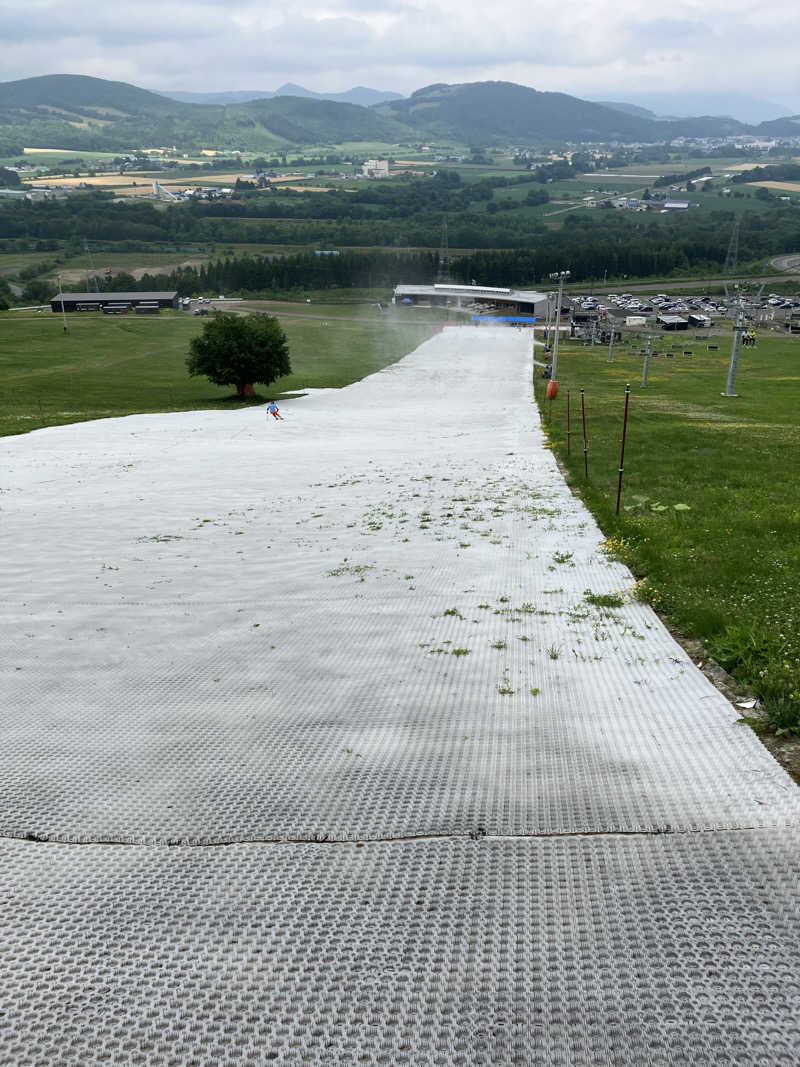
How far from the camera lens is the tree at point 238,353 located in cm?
5659

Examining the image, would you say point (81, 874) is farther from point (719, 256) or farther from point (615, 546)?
point (719, 256)

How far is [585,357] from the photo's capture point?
3474 inches

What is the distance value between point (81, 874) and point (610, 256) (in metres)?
202

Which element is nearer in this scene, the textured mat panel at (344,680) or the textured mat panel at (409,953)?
the textured mat panel at (409,953)

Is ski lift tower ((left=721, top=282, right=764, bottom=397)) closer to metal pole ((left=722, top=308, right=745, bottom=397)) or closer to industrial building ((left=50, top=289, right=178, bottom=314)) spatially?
metal pole ((left=722, top=308, right=745, bottom=397))

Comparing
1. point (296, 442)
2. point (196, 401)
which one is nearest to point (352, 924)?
point (296, 442)

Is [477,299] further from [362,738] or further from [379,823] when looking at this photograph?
[379,823]

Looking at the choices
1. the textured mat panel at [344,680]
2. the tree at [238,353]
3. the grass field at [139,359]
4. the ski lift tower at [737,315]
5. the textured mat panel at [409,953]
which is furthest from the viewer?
the tree at [238,353]

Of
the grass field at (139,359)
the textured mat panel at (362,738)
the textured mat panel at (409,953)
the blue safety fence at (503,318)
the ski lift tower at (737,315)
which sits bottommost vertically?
the blue safety fence at (503,318)

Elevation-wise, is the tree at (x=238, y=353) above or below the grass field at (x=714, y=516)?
below

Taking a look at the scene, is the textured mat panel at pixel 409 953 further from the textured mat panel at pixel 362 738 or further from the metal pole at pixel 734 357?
the metal pole at pixel 734 357

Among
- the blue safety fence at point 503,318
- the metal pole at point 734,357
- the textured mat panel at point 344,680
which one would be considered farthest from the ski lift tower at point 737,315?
the blue safety fence at point 503,318

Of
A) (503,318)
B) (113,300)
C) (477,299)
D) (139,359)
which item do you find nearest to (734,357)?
(139,359)

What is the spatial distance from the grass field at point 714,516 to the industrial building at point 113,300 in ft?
413
